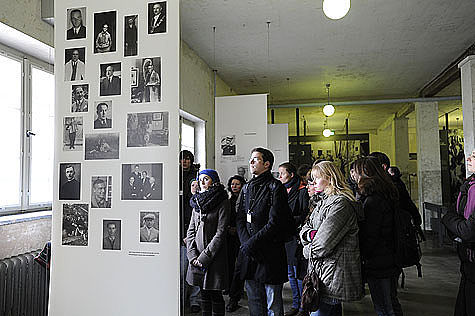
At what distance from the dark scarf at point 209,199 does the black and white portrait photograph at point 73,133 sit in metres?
0.99

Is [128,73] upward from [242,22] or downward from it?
downward

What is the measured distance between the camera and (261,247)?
2.72 meters

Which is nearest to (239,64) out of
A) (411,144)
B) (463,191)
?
(463,191)

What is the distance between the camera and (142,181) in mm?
2189

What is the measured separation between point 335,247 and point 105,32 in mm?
1844

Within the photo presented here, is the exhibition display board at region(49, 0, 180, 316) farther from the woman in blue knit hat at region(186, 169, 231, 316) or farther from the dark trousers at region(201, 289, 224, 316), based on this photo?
the dark trousers at region(201, 289, 224, 316)

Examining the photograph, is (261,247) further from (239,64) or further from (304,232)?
(239,64)

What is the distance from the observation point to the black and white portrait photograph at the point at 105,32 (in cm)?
228

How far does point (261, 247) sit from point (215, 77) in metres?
4.70

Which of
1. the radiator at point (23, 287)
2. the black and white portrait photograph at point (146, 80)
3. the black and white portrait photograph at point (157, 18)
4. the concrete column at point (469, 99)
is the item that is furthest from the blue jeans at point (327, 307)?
the concrete column at point (469, 99)

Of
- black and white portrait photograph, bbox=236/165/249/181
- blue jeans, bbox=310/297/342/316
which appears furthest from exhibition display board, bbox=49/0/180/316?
black and white portrait photograph, bbox=236/165/249/181

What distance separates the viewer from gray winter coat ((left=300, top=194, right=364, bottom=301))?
220cm

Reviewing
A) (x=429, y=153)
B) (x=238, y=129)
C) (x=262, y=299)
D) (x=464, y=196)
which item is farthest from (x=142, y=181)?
(x=429, y=153)

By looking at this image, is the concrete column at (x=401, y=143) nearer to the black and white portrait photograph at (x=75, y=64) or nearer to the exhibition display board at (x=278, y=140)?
the exhibition display board at (x=278, y=140)
